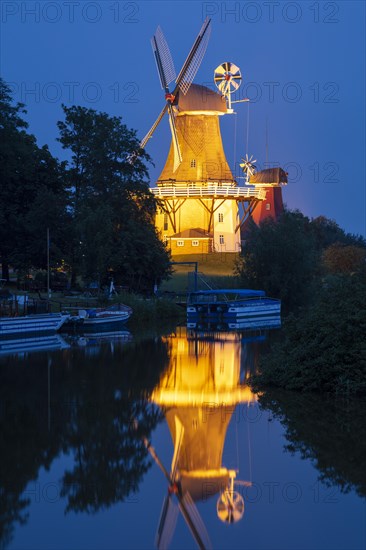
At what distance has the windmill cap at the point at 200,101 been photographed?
6862 cm

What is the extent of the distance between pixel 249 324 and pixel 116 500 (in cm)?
3452

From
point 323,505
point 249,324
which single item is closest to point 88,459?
point 323,505

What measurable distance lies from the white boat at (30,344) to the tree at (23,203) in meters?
13.8

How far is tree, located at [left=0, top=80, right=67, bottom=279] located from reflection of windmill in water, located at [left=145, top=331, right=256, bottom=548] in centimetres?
1918

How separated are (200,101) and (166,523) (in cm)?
6091

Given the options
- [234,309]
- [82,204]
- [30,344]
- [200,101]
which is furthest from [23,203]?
[200,101]

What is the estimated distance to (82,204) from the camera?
49750 millimetres

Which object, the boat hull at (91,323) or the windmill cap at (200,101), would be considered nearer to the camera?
the boat hull at (91,323)

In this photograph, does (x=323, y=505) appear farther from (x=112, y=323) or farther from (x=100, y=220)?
(x=100, y=220)

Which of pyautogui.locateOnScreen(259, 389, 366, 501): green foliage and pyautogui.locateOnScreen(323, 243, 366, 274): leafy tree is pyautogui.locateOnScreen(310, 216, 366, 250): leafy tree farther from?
pyautogui.locateOnScreen(259, 389, 366, 501): green foliage

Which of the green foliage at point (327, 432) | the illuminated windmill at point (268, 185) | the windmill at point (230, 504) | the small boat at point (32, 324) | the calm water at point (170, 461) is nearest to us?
the calm water at point (170, 461)

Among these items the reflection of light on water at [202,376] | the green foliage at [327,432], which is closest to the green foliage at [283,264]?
the reflection of light on water at [202,376]

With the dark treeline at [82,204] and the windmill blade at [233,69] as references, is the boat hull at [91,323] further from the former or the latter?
the windmill blade at [233,69]

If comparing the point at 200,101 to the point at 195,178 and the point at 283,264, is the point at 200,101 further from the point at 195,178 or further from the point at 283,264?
the point at 283,264
